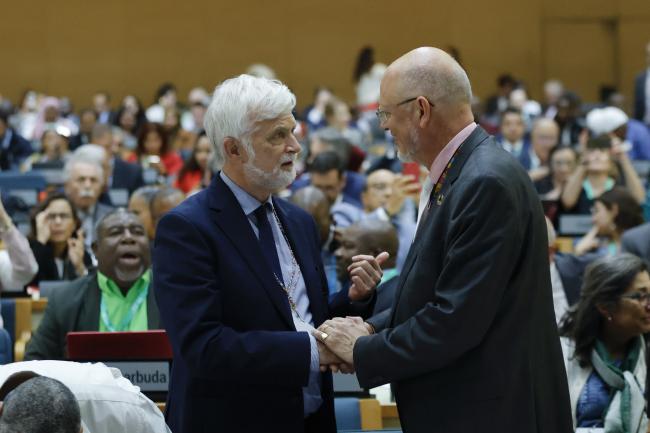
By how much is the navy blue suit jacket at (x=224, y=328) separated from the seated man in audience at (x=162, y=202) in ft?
13.7

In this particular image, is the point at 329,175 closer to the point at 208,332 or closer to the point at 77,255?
the point at 77,255

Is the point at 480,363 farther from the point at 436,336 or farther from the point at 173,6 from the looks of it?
the point at 173,6

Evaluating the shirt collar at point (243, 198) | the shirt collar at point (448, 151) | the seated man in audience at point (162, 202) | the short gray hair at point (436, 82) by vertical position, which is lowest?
the seated man in audience at point (162, 202)

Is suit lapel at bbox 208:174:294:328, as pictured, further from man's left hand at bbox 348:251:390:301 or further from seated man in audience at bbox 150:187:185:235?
seated man in audience at bbox 150:187:185:235

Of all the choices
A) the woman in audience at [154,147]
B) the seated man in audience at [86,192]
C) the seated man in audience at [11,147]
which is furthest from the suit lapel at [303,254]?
the seated man in audience at [11,147]

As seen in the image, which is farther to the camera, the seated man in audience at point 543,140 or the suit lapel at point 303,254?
the seated man in audience at point 543,140

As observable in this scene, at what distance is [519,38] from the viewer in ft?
63.5

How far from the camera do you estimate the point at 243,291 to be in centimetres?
298

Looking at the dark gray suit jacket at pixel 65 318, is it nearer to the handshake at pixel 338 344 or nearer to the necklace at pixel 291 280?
the necklace at pixel 291 280

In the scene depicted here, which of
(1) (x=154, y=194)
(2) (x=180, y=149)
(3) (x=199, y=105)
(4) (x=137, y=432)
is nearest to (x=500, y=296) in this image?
(4) (x=137, y=432)

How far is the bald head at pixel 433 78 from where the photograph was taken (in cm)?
280

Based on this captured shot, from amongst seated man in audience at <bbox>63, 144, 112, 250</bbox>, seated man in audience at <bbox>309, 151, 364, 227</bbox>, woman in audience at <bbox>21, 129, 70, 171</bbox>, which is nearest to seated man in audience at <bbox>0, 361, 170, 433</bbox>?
seated man in audience at <bbox>309, 151, 364, 227</bbox>

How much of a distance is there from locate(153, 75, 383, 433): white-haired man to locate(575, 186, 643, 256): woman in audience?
4.34 meters

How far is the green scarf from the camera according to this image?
4152 mm
